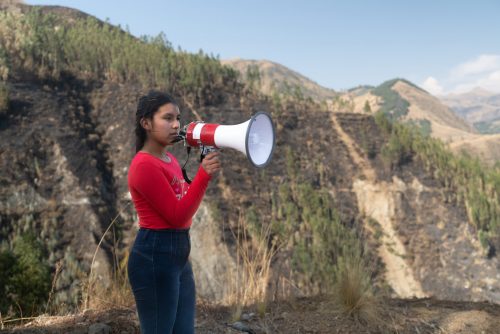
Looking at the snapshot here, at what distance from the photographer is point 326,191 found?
20.3 m

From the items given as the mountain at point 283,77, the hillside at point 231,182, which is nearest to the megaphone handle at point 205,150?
the hillside at point 231,182

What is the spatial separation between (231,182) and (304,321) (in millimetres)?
15163

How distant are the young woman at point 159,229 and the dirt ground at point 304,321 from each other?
121cm

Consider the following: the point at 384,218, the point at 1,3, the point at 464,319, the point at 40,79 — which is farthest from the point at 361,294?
the point at 1,3

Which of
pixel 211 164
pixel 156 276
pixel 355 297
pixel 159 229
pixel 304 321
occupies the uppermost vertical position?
pixel 211 164

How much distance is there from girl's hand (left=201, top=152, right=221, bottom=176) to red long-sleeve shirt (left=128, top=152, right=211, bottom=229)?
0.07 feet

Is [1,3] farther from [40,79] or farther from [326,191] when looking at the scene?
[326,191]

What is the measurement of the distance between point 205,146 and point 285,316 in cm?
217

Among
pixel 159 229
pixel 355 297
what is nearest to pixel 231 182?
pixel 355 297

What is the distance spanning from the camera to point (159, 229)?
6.25ft

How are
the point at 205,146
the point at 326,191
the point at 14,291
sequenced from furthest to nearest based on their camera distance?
the point at 326,191 < the point at 14,291 < the point at 205,146

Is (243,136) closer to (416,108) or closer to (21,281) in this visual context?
(21,281)

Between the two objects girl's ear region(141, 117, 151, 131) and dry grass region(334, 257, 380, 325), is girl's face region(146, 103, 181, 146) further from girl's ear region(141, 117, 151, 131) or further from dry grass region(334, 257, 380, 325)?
dry grass region(334, 257, 380, 325)

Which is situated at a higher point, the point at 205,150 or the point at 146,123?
the point at 146,123
